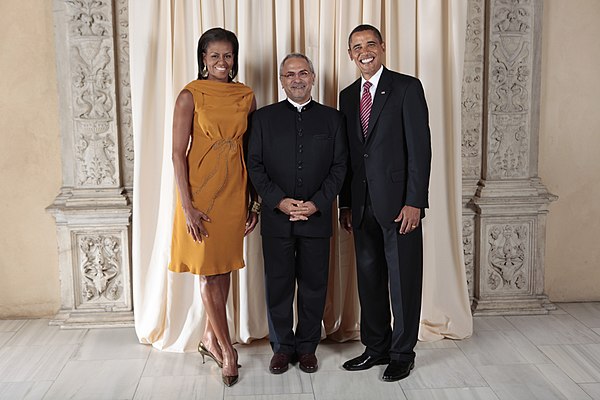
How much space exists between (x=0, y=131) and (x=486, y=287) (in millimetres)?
3032

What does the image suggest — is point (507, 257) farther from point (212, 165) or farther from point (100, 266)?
point (100, 266)

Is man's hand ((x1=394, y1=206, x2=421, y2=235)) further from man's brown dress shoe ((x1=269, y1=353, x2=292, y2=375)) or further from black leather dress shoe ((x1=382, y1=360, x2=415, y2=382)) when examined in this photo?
man's brown dress shoe ((x1=269, y1=353, x2=292, y2=375))

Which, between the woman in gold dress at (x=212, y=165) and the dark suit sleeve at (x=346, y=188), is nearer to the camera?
the woman in gold dress at (x=212, y=165)

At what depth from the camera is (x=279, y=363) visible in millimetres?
4090

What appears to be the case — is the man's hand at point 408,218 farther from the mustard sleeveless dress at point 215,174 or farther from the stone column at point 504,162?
the stone column at point 504,162

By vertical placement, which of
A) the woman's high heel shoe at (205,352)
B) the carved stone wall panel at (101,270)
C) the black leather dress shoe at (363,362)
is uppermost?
the carved stone wall panel at (101,270)

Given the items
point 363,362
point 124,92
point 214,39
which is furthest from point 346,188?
point 124,92

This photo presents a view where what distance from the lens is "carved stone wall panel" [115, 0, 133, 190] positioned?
4.57 metres

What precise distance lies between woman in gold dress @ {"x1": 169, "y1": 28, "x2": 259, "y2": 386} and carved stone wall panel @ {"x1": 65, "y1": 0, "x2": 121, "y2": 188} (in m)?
0.85

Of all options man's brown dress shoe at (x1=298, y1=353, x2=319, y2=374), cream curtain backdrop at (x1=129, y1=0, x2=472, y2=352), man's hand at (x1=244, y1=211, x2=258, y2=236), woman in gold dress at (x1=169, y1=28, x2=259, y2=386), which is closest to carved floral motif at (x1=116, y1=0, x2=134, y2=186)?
cream curtain backdrop at (x1=129, y1=0, x2=472, y2=352)

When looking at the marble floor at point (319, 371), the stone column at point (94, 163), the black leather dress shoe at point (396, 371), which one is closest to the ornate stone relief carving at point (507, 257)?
the marble floor at point (319, 371)

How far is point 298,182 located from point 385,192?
1.42 ft

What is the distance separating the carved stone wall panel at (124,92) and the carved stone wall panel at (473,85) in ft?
6.38

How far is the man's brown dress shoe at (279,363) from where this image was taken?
4.06 m
